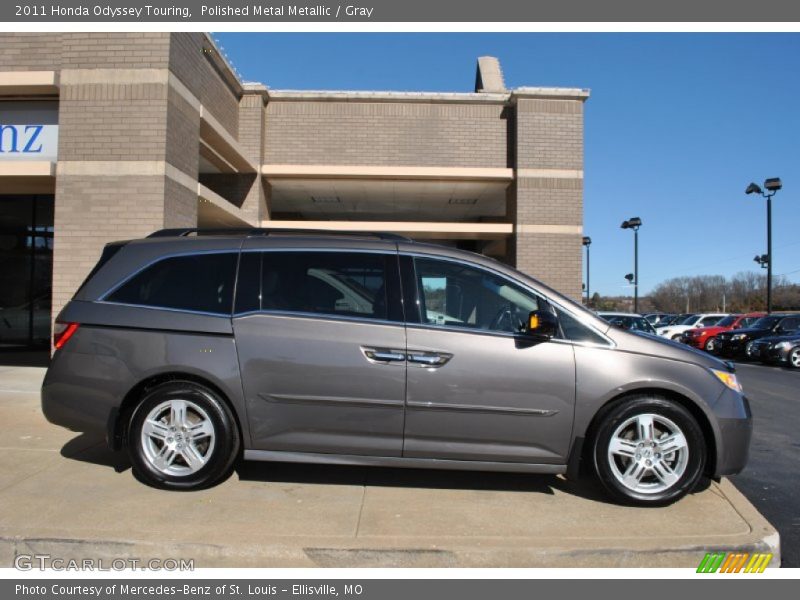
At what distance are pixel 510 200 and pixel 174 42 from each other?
9149mm

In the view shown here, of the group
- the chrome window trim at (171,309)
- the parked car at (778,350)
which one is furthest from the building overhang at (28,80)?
the parked car at (778,350)

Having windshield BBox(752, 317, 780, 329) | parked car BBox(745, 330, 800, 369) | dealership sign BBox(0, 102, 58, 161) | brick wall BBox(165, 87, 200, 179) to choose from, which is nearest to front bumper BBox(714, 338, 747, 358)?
parked car BBox(745, 330, 800, 369)

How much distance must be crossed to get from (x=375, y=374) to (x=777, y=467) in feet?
13.6

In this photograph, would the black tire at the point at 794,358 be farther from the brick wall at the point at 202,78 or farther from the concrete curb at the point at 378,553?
the brick wall at the point at 202,78

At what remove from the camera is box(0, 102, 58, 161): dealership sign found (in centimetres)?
897

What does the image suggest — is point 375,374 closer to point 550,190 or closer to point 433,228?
point 433,228

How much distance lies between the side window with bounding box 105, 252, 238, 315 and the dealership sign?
5.97 m

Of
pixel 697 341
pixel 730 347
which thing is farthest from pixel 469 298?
pixel 697 341

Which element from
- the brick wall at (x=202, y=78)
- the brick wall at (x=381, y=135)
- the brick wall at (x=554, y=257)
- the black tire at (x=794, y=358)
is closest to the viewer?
the brick wall at (x=202, y=78)

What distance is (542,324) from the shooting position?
3.96 m

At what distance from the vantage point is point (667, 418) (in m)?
4.02

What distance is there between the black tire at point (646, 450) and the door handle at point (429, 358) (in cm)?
118

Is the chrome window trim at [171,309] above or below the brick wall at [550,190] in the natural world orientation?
below

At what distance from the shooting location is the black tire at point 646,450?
4.00 meters
